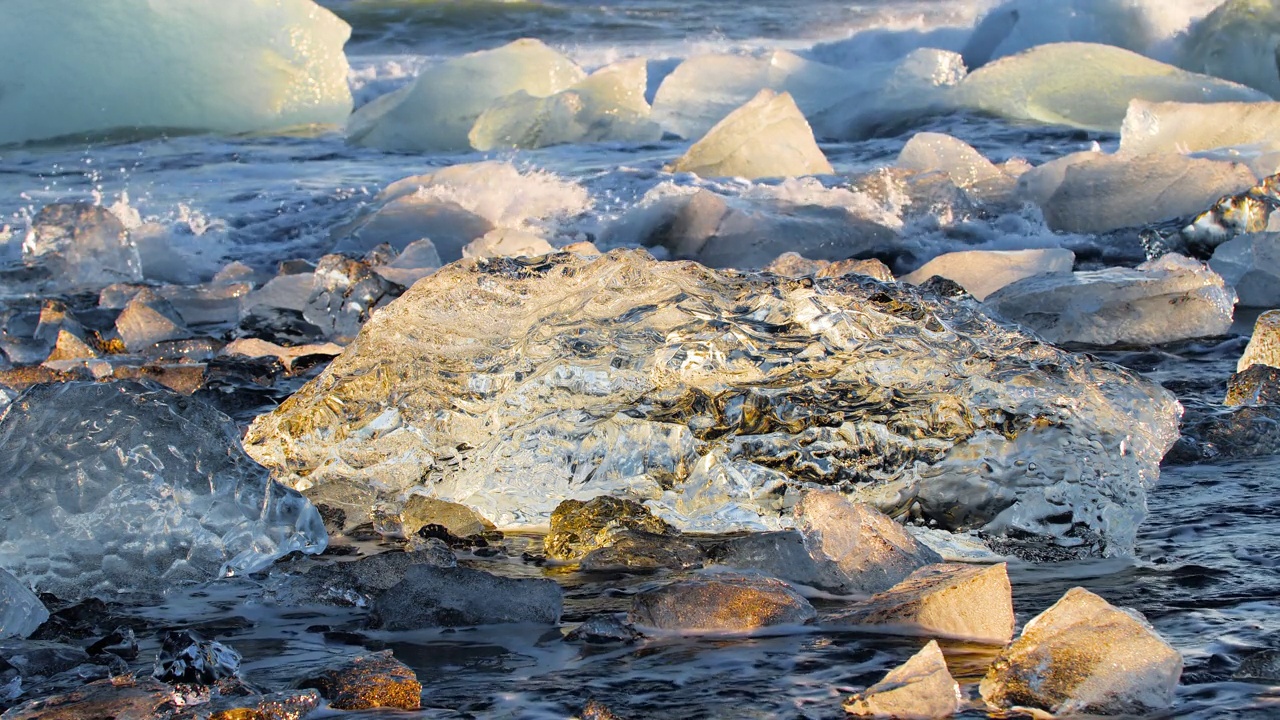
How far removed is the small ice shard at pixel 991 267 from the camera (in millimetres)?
4207

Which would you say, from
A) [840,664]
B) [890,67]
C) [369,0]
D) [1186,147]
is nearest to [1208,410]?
[840,664]

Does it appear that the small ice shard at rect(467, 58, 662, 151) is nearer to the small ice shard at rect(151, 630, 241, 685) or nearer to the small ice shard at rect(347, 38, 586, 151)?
the small ice shard at rect(347, 38, 586, 151)

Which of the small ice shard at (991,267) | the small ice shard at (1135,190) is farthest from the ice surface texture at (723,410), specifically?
the small ice shard at (1135,190)

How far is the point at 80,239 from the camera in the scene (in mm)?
5133

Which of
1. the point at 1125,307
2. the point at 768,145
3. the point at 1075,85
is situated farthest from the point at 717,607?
the point at 1075,85

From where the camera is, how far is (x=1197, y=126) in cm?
652

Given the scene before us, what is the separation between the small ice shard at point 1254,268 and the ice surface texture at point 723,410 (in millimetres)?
2261

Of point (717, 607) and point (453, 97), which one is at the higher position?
point (453, 97)

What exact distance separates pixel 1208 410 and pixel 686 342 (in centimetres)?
127

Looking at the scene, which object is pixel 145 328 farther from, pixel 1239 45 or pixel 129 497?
pixel 1239 45

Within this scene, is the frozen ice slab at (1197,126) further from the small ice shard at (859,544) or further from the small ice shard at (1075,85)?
the small ice shard at (859,544)

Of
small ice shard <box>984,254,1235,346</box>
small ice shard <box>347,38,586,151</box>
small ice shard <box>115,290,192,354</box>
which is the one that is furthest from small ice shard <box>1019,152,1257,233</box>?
small ice shard <box>347,38,586,151</box>

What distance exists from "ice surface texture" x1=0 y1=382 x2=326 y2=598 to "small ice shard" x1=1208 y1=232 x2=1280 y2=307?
10.5ft

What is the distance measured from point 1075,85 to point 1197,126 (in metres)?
2.40
